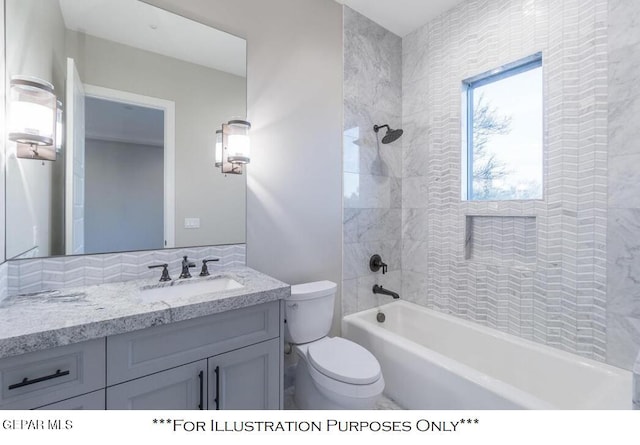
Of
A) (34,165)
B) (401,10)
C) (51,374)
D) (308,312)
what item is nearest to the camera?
(51,374)

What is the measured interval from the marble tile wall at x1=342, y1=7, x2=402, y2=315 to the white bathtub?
32 centimetres

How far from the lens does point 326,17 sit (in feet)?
6.82

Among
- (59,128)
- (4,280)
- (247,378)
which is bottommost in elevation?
(247,378)

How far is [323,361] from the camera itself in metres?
1.54

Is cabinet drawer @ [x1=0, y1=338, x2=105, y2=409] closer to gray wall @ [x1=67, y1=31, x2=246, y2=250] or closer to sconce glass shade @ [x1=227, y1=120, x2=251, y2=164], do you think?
gray wall @ [x1=67, y1=31, x2=246, y2=250]

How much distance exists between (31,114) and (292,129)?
1233 millimetres

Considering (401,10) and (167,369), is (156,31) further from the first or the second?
(401,10)

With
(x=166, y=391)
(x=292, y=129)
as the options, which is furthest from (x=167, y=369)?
(x=292, y=129)

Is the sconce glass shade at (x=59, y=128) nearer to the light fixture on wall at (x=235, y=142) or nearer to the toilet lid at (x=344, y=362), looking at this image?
the light fixture on wall at (x=235, y=142)

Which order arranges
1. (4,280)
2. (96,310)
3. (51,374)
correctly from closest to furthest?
1. (51,374)
2. (96,310)
3. (4,280)

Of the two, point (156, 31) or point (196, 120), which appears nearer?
point (156, 31)

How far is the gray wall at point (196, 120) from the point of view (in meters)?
1.44
